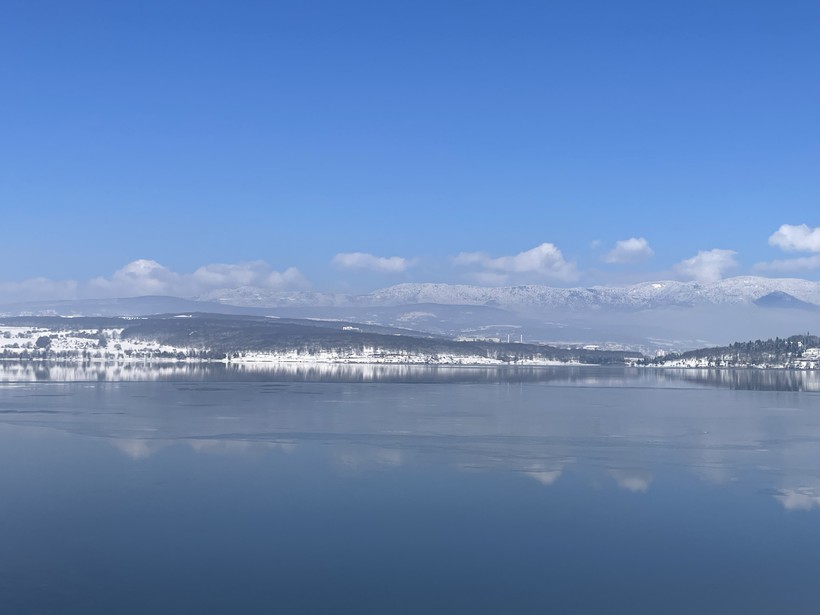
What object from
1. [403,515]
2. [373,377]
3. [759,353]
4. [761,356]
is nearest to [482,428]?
[403,515]

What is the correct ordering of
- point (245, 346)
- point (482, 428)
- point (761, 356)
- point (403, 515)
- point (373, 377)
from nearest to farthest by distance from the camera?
point (403, 515)
point (482, 428)
point (373, 377)
point (761, 356)
point (245, 346)

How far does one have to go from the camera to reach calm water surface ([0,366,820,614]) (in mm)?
11359

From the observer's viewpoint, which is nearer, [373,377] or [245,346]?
[373,377]

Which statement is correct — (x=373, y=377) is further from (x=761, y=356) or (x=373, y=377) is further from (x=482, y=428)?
(x=761, y=356)

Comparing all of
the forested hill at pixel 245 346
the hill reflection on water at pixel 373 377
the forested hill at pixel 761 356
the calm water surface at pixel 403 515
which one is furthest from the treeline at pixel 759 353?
the calm water surface at pixel 403 515

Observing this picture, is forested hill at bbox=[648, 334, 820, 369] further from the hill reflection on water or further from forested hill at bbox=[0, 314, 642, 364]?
the hill reflection on water

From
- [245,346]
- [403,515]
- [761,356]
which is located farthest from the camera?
[245,346]

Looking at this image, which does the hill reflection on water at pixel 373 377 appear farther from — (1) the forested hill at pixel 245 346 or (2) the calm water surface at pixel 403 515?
(1) the forested hill at pixel 245 346

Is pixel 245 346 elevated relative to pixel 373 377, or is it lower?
elevated

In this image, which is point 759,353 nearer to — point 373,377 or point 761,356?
point 761,356

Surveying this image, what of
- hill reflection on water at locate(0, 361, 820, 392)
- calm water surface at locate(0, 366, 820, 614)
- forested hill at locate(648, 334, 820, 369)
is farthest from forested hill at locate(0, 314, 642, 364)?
calm water surface at locate(0, 366, 820, 614)

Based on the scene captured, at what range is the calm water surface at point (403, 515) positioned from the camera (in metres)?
11.4

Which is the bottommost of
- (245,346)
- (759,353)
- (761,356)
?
(761,356)

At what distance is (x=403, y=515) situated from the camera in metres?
15.4
